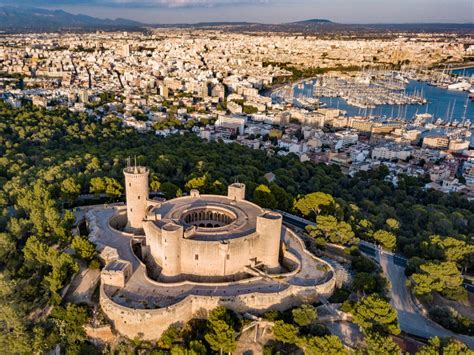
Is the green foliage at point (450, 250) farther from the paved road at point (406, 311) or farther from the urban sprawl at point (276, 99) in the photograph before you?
the urban sprawl at point (276, 99)

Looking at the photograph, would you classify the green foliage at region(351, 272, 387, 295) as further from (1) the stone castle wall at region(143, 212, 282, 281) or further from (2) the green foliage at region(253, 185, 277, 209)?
(2) the green foliage at region(253, 185, 277, 209)

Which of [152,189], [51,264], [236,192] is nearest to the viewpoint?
[51,264]

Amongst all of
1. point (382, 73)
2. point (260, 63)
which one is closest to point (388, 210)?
point (382, 73)

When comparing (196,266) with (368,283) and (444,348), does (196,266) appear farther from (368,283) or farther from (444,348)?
(444,348)

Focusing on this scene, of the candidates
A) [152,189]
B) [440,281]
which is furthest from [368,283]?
[152,189]

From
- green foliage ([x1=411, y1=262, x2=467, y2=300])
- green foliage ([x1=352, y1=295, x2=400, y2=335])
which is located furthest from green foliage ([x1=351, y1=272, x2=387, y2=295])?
green foliage ([x1=352, y1=295, x2=400, y2=335])

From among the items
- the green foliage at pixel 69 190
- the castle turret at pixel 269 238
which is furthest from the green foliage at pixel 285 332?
the green foliage at pixel 69 190

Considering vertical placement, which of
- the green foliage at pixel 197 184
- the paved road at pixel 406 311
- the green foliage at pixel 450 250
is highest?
the green foliage at pixel 197 184
